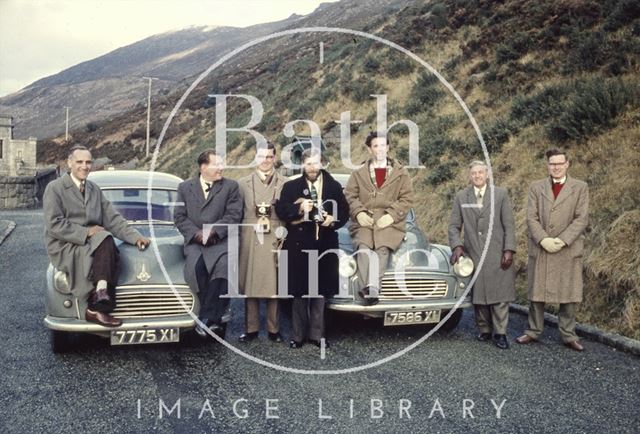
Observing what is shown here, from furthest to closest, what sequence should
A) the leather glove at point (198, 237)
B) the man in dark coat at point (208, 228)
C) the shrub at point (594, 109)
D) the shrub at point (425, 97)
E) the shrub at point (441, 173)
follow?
the shrub at point (425, 97) → the shrub at point (441, 173) → the shrub at point (594, 109) → the leather glove at point (198, 237) → the man in dark coat at point (208, 228)

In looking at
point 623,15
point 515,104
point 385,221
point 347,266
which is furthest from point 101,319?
point 623,15

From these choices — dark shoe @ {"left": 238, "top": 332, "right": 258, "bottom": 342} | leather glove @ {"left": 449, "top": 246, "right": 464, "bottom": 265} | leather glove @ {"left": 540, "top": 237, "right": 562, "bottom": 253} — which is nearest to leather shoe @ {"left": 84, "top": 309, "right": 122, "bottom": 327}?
dark shoe @ {"left": 238, "top": 332, "right": 258, "bottom": 342}

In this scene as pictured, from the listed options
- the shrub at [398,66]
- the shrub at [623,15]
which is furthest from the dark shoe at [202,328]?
the shrub at [398,66]

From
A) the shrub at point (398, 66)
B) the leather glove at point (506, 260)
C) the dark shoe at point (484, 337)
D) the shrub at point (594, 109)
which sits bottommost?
the dark shoe at point (484, 337)

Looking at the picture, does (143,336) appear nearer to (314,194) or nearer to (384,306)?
(314,194)

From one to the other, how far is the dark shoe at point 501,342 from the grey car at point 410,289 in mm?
456

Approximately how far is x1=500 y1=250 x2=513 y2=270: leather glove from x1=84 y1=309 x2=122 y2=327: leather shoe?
→ 383 centimetres

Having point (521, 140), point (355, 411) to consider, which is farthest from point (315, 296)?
point (521, 140)

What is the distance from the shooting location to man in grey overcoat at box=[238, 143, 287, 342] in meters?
5.98

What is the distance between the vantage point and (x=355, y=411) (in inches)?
166

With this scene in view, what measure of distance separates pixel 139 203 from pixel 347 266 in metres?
2.55

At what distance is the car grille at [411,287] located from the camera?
19.4ft

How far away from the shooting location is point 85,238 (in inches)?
204

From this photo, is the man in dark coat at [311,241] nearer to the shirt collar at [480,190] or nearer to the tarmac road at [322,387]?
the tarmac road at [322,387]
